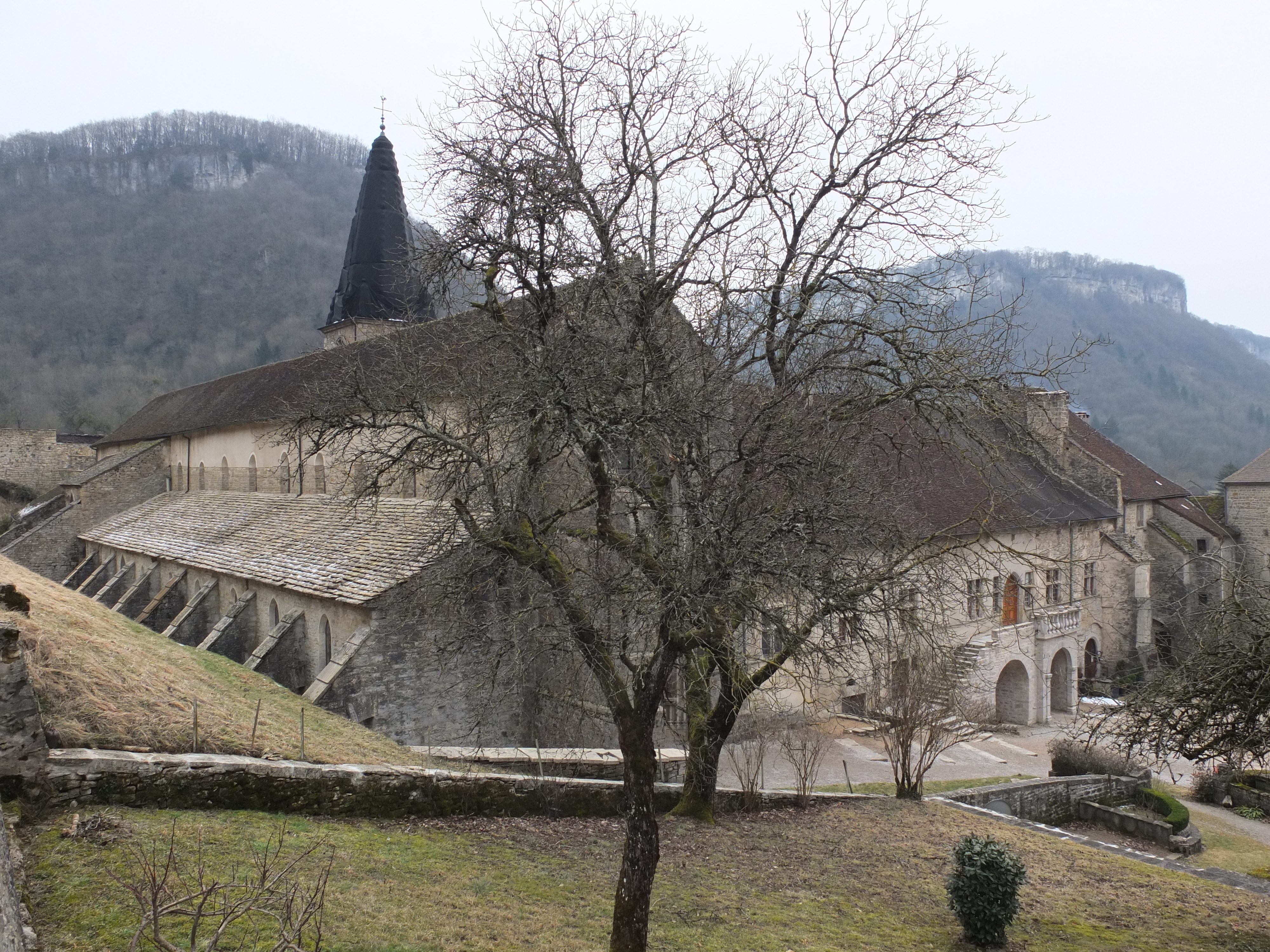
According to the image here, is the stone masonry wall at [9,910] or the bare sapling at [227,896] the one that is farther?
the bare sapling at [227,896]

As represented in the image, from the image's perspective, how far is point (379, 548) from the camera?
57.1 feet

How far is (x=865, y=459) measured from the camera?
12.8 meters

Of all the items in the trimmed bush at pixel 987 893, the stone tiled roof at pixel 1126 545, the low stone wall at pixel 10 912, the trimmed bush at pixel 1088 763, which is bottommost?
the trimmed bush at pixel 1088 763

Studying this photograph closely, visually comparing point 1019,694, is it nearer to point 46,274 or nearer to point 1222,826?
point 1222,826

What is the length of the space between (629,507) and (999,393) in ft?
14.5

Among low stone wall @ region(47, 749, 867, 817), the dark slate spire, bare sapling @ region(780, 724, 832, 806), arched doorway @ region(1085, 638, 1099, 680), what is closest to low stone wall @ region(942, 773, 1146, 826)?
bare sapling @ region(780, 724, 832, 806)

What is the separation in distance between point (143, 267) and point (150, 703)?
8024 centimetres

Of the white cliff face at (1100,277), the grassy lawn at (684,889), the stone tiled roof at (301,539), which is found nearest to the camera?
the grassy lawn at (684,889)

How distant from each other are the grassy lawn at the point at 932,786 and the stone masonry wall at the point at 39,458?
41.0m

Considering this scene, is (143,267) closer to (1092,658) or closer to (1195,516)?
(1092,658)

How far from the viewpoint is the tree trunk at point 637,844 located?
6836 mm

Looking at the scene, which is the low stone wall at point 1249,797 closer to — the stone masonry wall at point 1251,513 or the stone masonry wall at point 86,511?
the stone masonry wall at point 1251,513

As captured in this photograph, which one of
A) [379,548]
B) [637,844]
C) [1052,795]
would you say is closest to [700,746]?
[637,844]

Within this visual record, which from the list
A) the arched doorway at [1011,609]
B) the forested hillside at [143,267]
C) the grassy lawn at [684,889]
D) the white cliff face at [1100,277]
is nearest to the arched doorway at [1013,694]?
the arched doorway at [1011,609]
